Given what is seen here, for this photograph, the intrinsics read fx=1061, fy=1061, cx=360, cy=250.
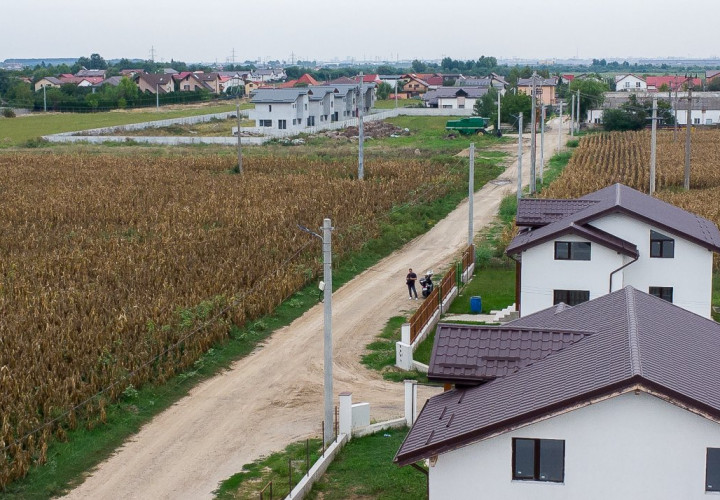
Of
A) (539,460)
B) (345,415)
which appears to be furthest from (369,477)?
(539,460)

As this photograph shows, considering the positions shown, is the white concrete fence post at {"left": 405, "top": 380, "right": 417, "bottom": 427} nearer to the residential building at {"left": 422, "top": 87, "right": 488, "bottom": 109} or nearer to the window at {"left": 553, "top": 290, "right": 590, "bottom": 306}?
the window at {"left": 553, "top": 290, "right": 590, "bottom": 306}

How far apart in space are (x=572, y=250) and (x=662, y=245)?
2387 millimetres

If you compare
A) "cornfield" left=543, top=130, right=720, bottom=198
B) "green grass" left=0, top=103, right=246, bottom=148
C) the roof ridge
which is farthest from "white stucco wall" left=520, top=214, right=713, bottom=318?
"green grass" left=0, top=103, right=246, bottom=148

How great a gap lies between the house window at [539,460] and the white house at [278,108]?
276 ft

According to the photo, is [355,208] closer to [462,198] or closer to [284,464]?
[462,198]

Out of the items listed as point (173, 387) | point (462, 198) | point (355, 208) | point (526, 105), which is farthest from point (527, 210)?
point (526, 105)

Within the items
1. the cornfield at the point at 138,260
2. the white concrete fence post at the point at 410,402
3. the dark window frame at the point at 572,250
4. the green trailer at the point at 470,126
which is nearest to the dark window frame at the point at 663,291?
the dark window frame at the point at 572,250

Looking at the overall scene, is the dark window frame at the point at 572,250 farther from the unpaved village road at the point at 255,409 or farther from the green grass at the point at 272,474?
the green grass at the point at 272,474

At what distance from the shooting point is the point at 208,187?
178 feet

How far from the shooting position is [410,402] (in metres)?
21.3

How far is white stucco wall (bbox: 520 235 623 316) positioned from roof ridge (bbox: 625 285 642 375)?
935cm

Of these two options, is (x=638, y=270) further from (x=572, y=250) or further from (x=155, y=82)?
(x=155, y=82)

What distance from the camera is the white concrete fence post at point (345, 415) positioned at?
20.7 meters

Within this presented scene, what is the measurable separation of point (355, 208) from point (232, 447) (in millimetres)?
27255
